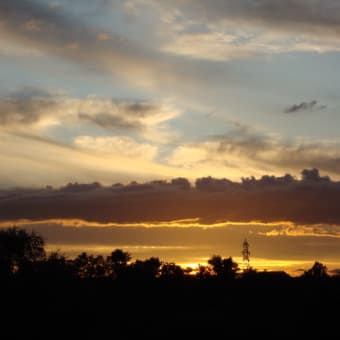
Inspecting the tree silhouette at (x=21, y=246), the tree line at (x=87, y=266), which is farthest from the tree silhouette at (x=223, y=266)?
the tree silhouette at (x=21, y=246)

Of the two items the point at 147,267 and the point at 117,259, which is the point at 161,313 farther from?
the point at 117,259

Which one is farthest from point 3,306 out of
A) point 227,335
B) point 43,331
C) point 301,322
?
point 301,322

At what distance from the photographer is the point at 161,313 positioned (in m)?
65.3

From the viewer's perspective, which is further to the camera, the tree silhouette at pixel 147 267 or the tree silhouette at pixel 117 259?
the tree silhouette at pixel 117 259

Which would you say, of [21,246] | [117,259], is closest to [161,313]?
[21,246]

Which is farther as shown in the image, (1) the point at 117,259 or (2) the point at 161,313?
(1) the point at 117,259

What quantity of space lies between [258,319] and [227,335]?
Result: 531 cm

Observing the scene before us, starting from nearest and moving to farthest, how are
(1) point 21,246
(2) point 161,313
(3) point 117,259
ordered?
1. (2) point 161,313
2. (1) point 21,246
3. (3) point 117,259

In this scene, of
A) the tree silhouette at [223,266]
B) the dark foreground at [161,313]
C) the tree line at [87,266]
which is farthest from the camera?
the tree silhouette at [223,266]

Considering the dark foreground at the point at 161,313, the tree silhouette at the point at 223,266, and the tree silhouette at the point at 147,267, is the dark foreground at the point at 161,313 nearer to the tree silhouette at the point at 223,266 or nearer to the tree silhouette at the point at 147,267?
the tree silhouette at the point at 147,267

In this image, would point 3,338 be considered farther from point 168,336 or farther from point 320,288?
point 320,288

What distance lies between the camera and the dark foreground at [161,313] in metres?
56.2

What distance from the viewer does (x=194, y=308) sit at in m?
70.1

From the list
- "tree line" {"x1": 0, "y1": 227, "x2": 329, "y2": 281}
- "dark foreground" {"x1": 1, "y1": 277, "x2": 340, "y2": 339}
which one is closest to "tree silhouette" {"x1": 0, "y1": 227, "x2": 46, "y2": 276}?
"tree line" {"x1": 0, "y1": 227, "x2": 329, "y2": 281}
